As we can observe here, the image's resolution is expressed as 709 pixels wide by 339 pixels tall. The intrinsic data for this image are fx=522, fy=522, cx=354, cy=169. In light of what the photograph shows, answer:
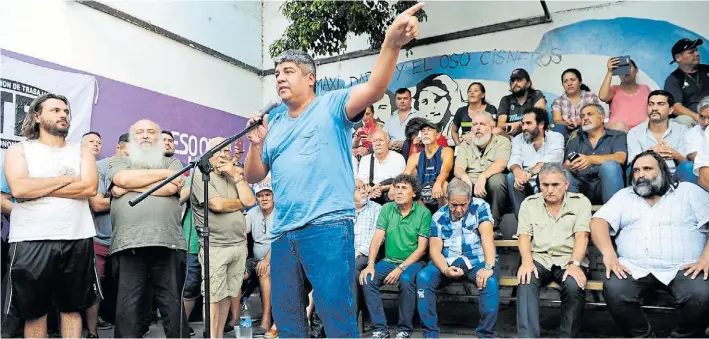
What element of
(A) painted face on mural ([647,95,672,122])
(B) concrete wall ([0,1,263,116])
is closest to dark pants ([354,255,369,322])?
(A) painted face on mural ([647,95,672,122])

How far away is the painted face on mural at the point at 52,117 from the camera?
9.93 ft

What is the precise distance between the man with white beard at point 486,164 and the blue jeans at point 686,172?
4.33 feet

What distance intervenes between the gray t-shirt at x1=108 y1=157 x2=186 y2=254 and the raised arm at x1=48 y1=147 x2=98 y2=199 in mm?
410

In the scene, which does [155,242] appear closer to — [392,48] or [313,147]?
[313,147]

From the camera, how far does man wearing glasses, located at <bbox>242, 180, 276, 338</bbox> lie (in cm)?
473

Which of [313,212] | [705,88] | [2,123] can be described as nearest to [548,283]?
[313,212]

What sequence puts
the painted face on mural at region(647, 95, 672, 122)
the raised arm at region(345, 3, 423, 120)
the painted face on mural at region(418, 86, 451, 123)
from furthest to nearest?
the painted face on mural at region(418, 86, 451, 123) < the painted face on mural at region(647, 95, 672, 122) < the raised arm at region(345, 3, 423, 120)

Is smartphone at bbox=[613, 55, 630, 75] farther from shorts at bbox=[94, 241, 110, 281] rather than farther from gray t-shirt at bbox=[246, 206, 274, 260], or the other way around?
shorts at bbox=[94, 241, 110, 281]

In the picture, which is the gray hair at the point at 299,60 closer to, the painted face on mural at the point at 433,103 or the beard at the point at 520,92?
the beard at the point at 520,92

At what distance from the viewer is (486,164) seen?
4.91 meters

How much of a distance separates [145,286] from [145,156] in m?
0.90

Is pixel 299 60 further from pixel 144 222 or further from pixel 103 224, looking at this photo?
pixel 103 224

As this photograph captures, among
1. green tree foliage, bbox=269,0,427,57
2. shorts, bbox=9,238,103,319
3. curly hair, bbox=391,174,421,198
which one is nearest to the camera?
shorts, bbox=9,238,103,319

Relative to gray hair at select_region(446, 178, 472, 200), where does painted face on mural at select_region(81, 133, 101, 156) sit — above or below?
above
